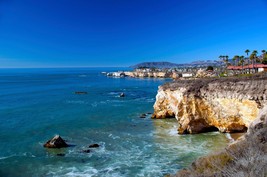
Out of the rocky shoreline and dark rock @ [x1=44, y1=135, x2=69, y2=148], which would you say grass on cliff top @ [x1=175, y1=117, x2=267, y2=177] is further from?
dark rock @ [x1=44, y1=135, x2=69, y2=148]

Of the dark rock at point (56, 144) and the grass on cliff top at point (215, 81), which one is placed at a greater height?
the grass on cliff top at point (215, 81)

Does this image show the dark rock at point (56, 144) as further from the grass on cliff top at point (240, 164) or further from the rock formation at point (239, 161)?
the grass on cliff top at point (240, 164)

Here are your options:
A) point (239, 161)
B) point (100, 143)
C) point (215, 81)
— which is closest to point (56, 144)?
point (100, 143)

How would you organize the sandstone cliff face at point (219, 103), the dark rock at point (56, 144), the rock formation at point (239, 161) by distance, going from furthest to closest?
the sandstone cliff face at point (219, 103)
the dark rock at point (56, 144)
the rock formation at point (239, 161)

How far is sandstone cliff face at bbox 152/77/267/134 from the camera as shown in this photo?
108 ft

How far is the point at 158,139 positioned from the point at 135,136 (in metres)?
3.17

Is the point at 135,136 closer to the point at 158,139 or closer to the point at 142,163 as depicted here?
the point at 158,139

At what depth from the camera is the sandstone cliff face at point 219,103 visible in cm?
3288

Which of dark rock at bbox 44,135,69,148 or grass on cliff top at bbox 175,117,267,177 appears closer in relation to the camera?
grass on cliff top at bbox 175,117,267,177

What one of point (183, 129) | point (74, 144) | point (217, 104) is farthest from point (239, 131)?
point (74, 144)

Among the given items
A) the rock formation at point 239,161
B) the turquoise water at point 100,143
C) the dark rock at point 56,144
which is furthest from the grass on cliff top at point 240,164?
the dark rock at point 56,144

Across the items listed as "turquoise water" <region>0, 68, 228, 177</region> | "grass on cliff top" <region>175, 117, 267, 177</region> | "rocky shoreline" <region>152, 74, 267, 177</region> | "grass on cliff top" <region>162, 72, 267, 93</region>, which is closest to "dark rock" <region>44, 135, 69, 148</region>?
"turquoise water" <region>0, 68, 228, 177</region>

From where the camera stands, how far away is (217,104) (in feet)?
121

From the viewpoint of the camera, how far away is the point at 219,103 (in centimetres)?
3659
